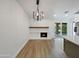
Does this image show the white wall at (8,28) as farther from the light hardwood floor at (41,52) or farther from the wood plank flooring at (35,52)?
the light hardwood floor at (41,52)

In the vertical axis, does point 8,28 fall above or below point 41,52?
above

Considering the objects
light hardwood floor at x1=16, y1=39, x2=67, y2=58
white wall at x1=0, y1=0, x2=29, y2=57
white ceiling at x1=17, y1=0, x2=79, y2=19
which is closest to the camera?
white wall at x1=0, y1=0, x2=29, y2=57

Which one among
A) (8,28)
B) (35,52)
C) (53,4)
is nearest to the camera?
(8,28)

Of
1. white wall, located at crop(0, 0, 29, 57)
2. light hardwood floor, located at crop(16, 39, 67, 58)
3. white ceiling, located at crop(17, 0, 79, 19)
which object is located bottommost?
light hardwood floor, located at crop(16, 39, 67, 58)

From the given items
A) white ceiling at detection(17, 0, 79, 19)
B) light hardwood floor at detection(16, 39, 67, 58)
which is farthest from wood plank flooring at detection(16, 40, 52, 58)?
white ceiling at detection(17, 0, 79, 19)

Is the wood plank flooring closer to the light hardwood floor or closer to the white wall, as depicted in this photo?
the light hardwood floor

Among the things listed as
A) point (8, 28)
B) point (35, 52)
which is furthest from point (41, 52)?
point (8, 28)

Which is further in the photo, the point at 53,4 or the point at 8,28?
the point at 53,4

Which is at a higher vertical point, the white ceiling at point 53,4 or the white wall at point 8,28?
the white ceiling at point 53,4

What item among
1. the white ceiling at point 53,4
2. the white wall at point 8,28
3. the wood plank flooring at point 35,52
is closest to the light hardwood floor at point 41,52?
the wood plank flooring at point 35,52

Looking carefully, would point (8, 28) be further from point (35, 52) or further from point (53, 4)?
point (53, 4)

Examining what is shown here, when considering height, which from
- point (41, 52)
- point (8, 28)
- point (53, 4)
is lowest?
point (41, 52)

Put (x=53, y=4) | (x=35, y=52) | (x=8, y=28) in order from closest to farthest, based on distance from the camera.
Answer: (x=8, y=28), (x=35, y=52), (x=53, y=4)

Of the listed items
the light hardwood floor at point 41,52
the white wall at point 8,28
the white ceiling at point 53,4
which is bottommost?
the light hardwood floor at point 41,52
